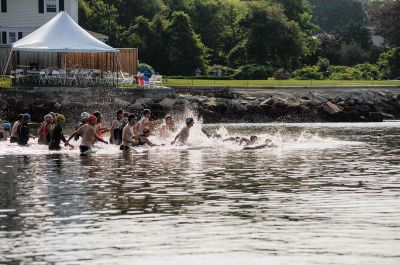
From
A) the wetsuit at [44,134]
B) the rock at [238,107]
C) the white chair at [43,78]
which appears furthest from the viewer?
the rock at [238,107]

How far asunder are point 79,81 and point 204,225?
40262 millimetres

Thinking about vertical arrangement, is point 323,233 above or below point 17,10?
below

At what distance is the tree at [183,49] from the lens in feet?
264

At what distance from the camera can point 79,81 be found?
58.1m

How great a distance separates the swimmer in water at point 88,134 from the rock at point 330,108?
3183cm

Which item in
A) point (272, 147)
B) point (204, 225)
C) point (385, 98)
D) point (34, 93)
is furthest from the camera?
point (385, 98)

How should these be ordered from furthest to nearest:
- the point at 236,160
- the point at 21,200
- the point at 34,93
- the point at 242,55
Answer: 1. the point at 242,55
2. the point at 34,93
3. the point at 236,160
4. the point at 21,200

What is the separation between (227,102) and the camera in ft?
204

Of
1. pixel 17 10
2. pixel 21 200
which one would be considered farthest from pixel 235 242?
pixel 17 10

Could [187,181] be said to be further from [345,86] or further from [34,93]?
[345,86]

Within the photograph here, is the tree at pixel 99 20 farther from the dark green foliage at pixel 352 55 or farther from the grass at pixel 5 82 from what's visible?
the grass at pixel 5 82

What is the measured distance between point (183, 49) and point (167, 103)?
71.9ft

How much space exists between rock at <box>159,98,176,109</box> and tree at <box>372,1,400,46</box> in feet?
139

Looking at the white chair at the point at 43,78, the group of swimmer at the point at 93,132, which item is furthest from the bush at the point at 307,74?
the group of swimmer at the point at 93,132
